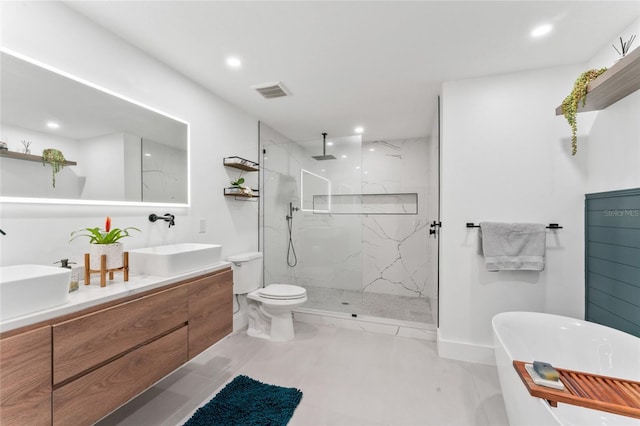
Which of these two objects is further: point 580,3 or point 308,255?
point 308,255

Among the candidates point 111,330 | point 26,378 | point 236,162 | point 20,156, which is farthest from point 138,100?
point 26,378

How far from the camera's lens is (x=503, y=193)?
2.30 meters

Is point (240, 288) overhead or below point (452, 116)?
below

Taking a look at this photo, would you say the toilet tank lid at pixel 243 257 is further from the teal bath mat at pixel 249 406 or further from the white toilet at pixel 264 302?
the teal bath mat at pixel 249 406

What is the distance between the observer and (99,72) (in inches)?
68.2

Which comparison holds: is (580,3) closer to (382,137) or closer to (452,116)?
(452,116)

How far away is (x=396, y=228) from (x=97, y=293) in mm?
3617

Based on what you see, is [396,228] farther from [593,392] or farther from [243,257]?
[593,392]

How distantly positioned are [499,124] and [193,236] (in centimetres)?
280

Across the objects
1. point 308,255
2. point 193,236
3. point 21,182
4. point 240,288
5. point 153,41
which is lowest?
point 240,288

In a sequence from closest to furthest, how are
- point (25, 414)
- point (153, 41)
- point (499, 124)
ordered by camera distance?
1. point (25, 414)
2. point (153, 41)
3. point (499, 124)

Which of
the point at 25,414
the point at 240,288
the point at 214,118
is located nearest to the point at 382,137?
the point at 214,118

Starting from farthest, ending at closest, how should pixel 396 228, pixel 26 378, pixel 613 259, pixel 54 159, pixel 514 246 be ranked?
pixel 396 228
pixel 514 246
pixel 613 259
pixel 54 159
pixel 26 378

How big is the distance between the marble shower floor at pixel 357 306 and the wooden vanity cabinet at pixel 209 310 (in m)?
1.40
